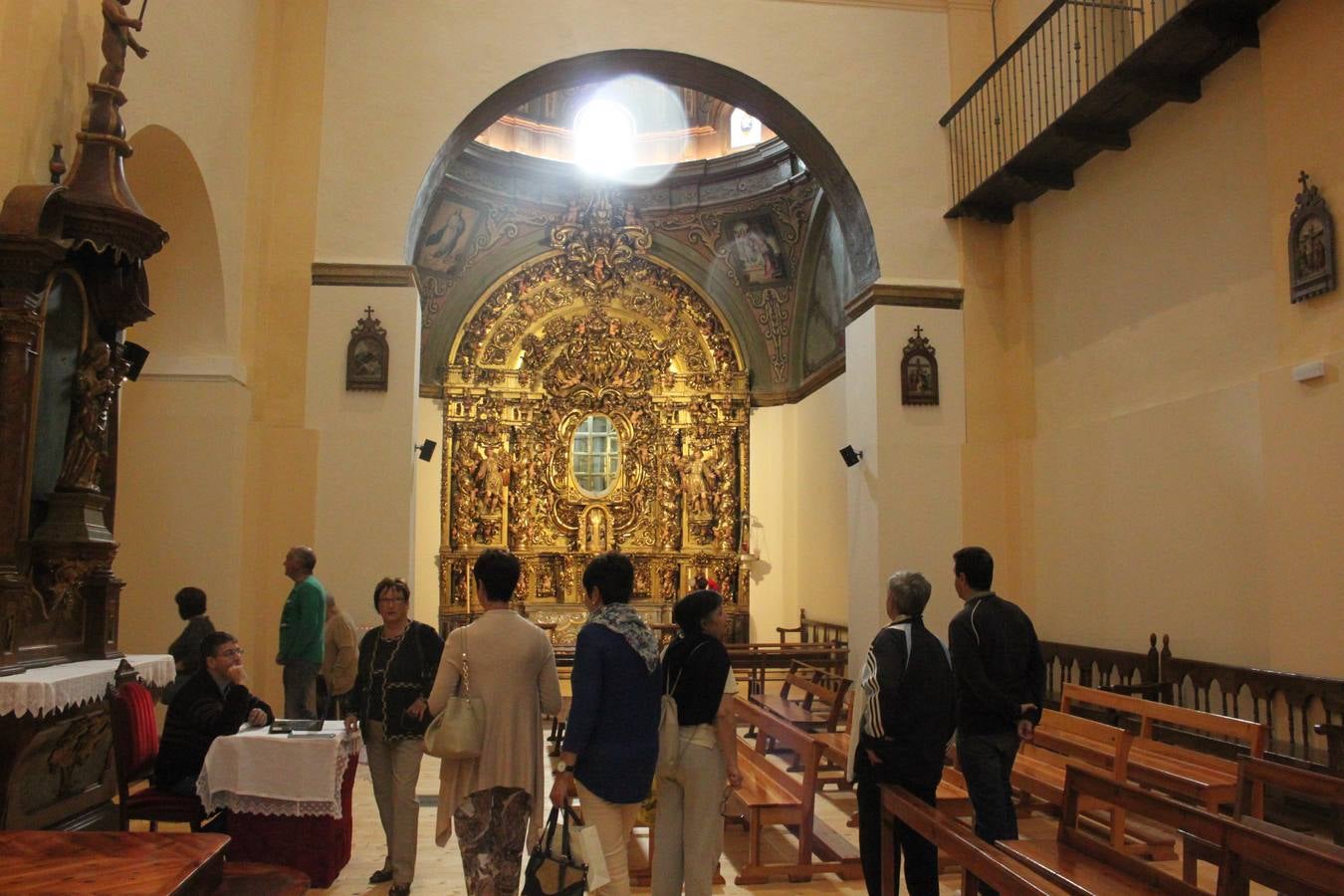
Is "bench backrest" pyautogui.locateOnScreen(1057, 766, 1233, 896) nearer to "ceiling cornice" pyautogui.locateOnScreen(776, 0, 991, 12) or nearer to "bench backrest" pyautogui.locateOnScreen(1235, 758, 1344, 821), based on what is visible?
"bench backrest" pyautogui.locateOnScreen(1235, 758, 1344, 821)

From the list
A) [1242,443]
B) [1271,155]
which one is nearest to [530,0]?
[1271,155]

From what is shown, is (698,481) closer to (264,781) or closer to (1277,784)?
(264,781)

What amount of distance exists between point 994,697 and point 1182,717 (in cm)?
182

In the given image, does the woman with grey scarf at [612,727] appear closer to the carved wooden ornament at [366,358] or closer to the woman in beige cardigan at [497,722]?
the woman in beige cardigan at [497,722]

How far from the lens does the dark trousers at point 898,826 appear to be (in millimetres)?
4109

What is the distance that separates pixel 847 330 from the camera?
424 inches

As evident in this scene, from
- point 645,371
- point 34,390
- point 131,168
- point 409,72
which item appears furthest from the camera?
point 645,371

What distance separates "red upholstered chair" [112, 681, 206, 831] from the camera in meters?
4.87

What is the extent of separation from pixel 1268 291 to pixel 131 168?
7.91 m

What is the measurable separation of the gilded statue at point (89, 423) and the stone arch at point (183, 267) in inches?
109

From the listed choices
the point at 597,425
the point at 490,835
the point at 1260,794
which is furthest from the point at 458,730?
the point at 597,425

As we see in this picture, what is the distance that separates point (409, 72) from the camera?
9.66 m

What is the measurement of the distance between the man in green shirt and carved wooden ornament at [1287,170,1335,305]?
638cm

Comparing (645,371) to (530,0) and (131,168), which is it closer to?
(530,0)
